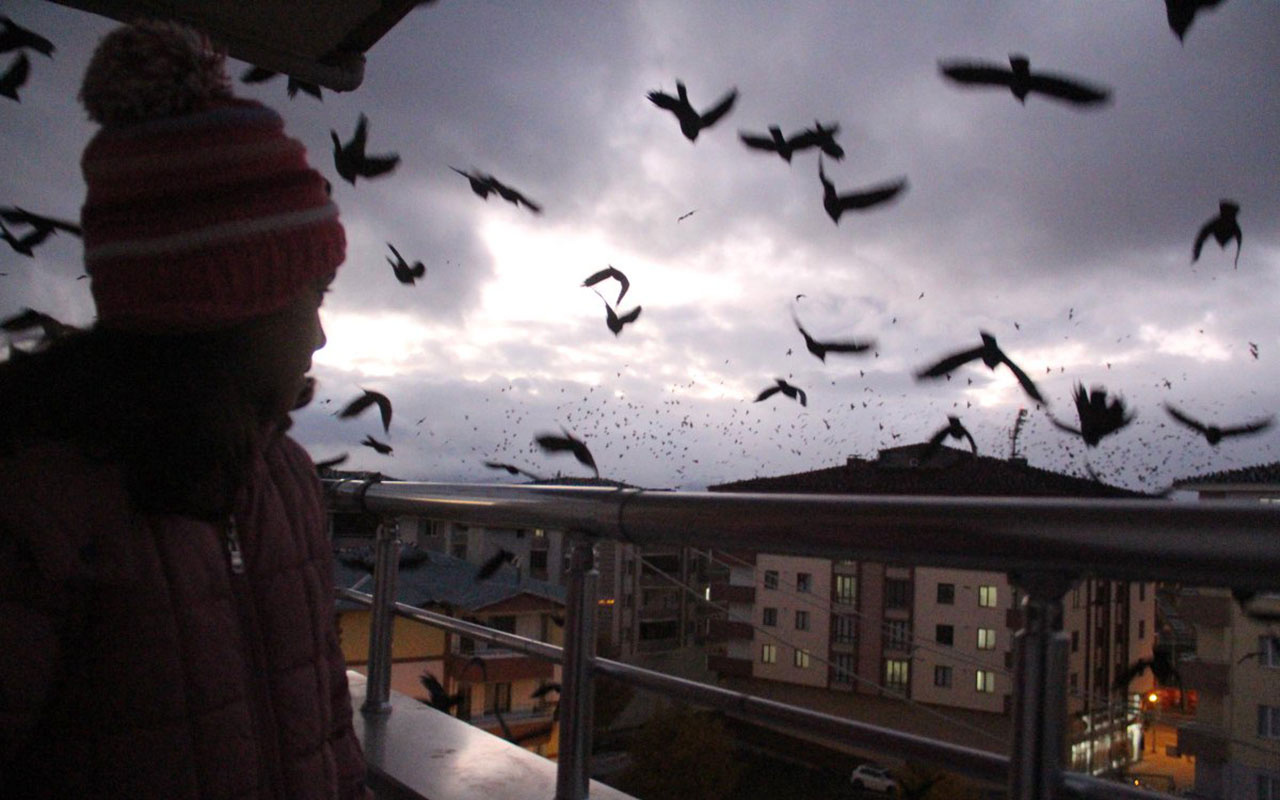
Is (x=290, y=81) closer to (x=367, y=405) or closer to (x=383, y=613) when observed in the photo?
(x=367, y=405)

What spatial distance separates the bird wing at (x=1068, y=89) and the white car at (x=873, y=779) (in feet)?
7.39

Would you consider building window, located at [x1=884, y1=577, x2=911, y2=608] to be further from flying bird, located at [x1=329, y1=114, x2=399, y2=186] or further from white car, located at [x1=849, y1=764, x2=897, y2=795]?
flying bird, located at [x1=329, y1=114, x2=399, y2=186]

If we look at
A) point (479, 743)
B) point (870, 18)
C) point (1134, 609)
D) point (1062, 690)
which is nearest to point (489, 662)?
point (479, 743)

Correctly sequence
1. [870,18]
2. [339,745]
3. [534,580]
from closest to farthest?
[339,745]
[534,580]
[870,18]

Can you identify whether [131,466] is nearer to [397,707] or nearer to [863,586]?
[863,586]

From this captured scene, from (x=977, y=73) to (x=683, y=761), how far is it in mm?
2550

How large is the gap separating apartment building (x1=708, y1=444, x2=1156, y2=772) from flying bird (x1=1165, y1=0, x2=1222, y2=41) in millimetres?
1217

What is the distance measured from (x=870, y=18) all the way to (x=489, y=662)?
3.11 meters

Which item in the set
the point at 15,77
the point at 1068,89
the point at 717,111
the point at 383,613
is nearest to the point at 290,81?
the point at 15,77

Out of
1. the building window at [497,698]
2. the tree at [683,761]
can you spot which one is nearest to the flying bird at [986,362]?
the tree at [683,761]

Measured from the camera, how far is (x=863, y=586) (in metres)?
1.85

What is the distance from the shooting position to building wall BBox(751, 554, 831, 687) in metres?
1.42

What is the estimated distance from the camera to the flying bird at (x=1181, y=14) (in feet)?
7.20

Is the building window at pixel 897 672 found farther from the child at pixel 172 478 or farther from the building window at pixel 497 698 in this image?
the child at pixel 172 478
